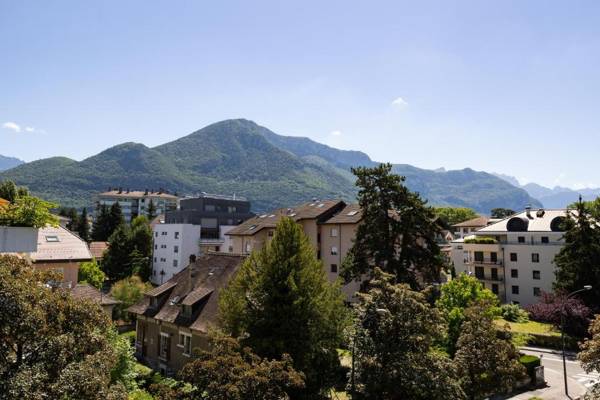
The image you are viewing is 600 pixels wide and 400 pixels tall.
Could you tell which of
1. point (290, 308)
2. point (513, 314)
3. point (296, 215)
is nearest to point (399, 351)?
point (290, 308)

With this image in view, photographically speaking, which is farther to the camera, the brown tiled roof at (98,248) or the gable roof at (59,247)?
the brown tiled roof at (98,248)

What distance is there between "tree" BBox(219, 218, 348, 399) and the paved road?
13665mm

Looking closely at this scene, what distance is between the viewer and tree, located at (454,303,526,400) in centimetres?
1884

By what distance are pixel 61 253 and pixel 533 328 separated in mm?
45448

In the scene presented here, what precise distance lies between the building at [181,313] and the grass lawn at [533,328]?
2826 centimetres

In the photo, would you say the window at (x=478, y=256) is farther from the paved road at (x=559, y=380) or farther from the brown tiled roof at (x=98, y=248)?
the brown tiled roof at (x=98, y=248)

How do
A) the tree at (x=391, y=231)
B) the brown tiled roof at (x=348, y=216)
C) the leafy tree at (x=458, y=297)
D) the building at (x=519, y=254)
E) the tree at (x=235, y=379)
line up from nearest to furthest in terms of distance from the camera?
the tree at (x=235, y=379) < the leafy tree at (x=458, y=297) < the tree at (x=391, y=231) < the brown tiled roof at (x=348, y=216) < the building at (x=519, y=254)

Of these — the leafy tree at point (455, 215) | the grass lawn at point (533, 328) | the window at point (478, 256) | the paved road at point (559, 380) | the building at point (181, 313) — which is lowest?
the paved road at point (559, 380)

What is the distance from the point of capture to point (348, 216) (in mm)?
52000

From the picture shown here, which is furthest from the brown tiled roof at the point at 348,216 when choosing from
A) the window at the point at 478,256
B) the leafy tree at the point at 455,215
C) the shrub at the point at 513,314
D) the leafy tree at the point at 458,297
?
the leafy tree at the point at 455,215

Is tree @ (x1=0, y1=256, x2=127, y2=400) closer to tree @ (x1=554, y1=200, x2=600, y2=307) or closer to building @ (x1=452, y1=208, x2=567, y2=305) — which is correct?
tree @ (x1=554, y1=200, x2=600, y2=307)

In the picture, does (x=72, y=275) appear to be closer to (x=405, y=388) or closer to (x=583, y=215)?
(x=405, y=388)

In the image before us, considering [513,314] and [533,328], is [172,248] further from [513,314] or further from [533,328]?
[533,328]

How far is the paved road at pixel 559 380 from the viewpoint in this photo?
1054 inches
